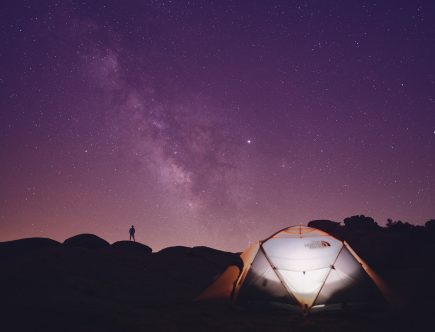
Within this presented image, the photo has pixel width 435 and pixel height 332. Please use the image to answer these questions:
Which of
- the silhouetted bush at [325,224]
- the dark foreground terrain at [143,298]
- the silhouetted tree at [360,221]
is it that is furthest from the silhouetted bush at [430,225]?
the dark foreground terrain at [143,298]

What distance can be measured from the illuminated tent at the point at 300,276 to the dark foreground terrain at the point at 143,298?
343mm

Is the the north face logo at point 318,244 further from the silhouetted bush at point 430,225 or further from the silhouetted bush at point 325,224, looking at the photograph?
the silhouetted bush at point 430,225

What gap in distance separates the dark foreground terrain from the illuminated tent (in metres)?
0.34

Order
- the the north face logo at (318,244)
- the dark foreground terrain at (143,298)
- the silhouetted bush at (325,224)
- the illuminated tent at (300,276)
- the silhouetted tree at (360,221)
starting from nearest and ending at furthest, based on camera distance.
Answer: the dark foreground terrain at (143,298), the illuminated tent at (300,276), the the north face logo at (318,244), the silhouetted bush at (325,224), the silhouetted tree at (360,221)

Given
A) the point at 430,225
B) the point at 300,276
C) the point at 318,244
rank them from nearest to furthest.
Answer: the point at 300,276
the point at 318,244
the point at 430,225

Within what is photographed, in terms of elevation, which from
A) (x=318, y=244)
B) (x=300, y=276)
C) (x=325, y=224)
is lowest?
(x=300, y=276)

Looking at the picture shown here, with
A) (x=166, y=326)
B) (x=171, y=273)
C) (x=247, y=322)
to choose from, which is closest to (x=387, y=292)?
(x=247, y=322)

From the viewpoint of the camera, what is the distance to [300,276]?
8.81 metres

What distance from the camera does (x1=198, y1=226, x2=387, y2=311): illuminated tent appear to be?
→ 837cm

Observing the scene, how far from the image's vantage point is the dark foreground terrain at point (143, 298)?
22.2 feet

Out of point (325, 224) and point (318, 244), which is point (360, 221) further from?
point (318, 244)

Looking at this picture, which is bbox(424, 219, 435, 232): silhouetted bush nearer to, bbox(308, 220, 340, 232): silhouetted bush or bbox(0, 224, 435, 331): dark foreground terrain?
bbox(308, 220, 340, 232): silhouetted bush

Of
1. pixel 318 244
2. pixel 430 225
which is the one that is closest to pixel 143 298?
pixel 318 244

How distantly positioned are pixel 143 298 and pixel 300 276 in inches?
206
